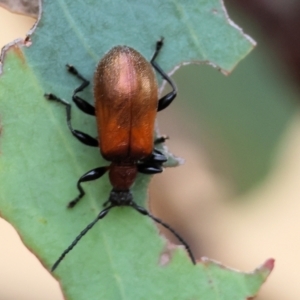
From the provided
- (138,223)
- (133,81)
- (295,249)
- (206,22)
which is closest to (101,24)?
(133,81)

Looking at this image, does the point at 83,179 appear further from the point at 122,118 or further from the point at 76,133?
the point at 122,118

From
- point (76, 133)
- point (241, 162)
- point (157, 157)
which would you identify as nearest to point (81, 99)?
point (76, 133)

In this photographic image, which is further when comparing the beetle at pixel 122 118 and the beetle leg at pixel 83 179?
the beetle leg at pixel 83 179

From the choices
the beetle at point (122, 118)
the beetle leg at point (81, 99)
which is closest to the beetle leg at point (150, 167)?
the beetle at point (122, 118)

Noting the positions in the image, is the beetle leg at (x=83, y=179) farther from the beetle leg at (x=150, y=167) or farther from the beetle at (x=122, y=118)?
the beetle leg at (x=150, y=167)

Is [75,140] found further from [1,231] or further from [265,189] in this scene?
[265,189]
